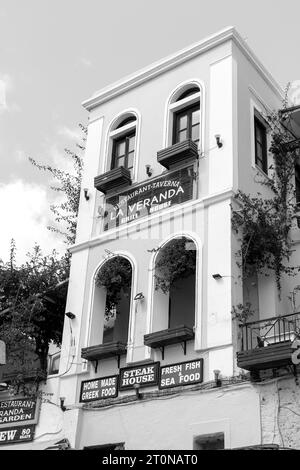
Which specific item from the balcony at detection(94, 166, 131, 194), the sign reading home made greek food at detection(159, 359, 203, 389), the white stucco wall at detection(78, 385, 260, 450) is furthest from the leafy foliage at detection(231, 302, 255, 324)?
the balcony at detection(94, 166, 131, 194)

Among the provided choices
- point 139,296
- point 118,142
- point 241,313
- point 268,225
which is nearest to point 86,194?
point 118,142

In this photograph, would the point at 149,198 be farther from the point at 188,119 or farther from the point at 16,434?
the point at 16,434

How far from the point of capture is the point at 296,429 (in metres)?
10.9

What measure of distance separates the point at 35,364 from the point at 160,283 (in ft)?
13.5

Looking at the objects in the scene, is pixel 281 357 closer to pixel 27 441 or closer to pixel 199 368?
pixel 199 368

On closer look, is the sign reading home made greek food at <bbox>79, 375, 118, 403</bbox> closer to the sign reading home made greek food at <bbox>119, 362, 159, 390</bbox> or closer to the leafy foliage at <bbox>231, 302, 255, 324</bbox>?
the sign reading home made greek food at <bbox>119, 362, 159, 390</bbox>

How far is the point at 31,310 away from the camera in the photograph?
48.9 ft

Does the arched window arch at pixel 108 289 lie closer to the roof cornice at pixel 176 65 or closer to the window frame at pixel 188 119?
the window frame at pixel 188 119

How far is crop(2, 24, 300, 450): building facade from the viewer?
1188cm

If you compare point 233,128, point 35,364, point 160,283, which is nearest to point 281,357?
point 160,283

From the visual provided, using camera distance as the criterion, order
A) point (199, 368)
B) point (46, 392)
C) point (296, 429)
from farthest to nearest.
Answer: point (46, 392), point (199, 368), point (296, 429)

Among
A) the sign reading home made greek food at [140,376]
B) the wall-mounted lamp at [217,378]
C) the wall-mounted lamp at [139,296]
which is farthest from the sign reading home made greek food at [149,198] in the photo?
the wall-mounted lamp at [217,378]

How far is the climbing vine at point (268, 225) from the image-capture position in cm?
1345

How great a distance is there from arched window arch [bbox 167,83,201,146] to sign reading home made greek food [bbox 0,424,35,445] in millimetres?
6771
